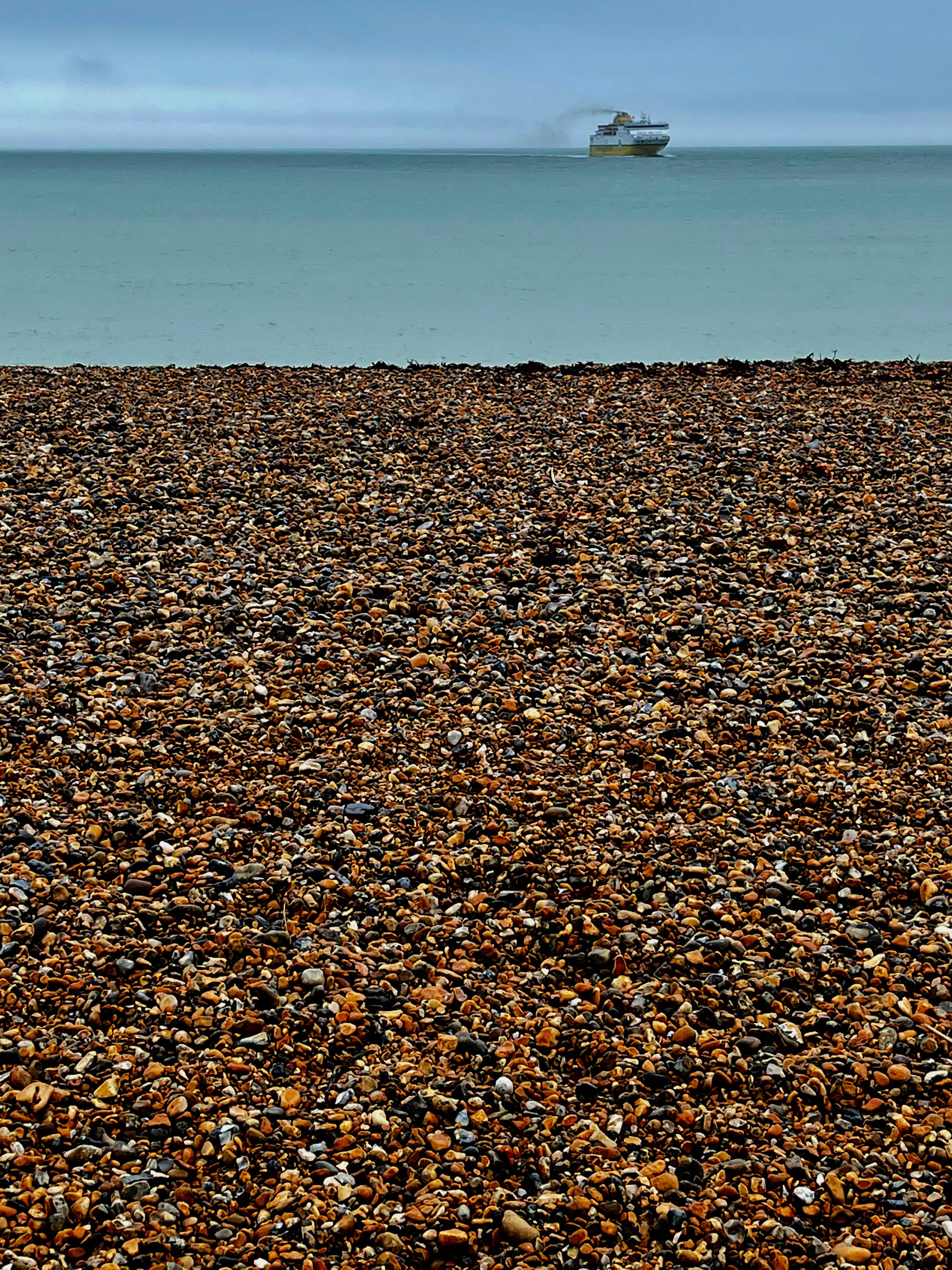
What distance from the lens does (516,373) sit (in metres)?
10.0

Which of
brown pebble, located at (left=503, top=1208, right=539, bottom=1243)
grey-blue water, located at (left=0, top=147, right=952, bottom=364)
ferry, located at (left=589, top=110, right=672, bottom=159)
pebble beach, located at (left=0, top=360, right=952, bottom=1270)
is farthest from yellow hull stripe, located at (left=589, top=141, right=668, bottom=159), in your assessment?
brown pebble, located at (left=503, top=1208, right=539, bottom=1243)

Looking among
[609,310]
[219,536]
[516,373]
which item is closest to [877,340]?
[609,310]

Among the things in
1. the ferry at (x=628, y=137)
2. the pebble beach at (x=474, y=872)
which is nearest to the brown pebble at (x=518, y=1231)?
the pebble beach at (x=474, y=872)

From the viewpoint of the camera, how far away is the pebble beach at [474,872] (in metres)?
2.58

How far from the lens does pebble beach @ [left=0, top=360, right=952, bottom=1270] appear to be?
8.48ft

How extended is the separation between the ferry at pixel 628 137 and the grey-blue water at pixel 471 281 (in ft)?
206

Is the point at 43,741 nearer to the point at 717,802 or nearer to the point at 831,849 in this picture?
the point at 717,802

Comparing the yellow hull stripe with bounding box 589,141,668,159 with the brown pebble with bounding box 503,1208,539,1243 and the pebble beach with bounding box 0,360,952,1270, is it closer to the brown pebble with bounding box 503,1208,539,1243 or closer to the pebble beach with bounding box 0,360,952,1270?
the pebble beach with bounding box 0,360,952,1270

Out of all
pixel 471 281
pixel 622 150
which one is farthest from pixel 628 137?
pixel 471 281

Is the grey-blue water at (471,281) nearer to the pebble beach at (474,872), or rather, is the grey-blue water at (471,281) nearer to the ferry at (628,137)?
the pebble beach at (474,872)

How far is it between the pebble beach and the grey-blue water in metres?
7.90

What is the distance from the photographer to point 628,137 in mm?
106000

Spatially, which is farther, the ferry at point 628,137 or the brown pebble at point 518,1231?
the ferry at point 628,137

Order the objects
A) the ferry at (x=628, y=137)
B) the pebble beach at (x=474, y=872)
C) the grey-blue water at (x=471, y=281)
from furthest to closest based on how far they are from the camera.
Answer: the ferry at (x=628, y=137) → the grey-blue water at (x=471, y=281) → the pebble beach at (x=474, y=872)
